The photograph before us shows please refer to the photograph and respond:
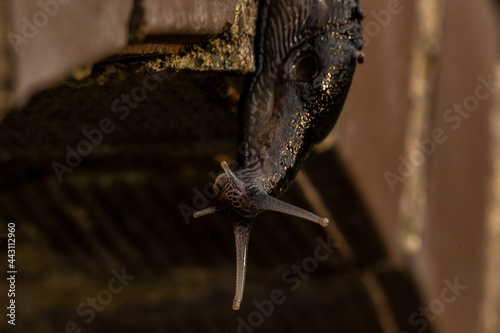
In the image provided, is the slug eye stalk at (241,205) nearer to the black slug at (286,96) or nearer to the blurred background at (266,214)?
the black slug at (286,96)

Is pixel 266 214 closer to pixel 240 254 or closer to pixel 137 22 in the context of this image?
pixel 240 254

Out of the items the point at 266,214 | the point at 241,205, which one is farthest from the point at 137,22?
the point at 266,214

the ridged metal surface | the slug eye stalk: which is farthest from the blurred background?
the slug eye stalk

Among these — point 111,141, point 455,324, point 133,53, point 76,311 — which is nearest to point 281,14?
point 133,53

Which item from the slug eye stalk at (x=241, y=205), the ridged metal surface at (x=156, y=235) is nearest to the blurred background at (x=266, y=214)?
the ridged metal surface at (x=156, y=235)

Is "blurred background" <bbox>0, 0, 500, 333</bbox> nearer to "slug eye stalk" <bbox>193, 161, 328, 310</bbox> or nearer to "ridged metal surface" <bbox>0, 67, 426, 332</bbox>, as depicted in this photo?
"ridged metal surface" <bbox>0, 67, 426, 332</bbox>

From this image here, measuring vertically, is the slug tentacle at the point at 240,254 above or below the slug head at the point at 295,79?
below
